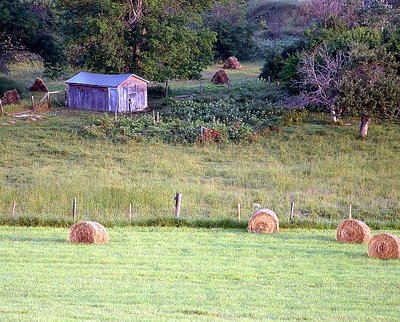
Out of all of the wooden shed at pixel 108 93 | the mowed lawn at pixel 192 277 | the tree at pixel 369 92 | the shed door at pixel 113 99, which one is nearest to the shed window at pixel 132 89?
the wooden shed at pixel 108 93

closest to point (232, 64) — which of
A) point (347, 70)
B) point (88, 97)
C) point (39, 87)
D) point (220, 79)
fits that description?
point (220, 79)

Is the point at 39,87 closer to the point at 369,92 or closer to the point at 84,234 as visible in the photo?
the point at 369,92

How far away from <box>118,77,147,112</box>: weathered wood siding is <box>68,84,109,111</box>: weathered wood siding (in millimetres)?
1101

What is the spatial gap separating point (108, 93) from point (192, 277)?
37439mm

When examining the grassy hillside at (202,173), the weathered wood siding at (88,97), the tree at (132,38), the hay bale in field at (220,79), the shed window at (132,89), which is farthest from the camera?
the hay bale in field at (220,79)

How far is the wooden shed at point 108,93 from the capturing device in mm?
58656

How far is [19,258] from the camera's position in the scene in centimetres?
2481

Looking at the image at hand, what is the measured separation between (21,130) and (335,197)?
22.0 metres

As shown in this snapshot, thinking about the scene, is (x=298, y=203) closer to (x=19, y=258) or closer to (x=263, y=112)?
(x=19, y=258)

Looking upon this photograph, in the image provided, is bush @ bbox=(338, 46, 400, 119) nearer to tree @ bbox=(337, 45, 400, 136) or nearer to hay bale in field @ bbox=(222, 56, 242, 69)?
tree @ bbox=(337, 45, 400, 136)

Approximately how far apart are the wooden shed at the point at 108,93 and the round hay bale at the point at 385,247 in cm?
3489

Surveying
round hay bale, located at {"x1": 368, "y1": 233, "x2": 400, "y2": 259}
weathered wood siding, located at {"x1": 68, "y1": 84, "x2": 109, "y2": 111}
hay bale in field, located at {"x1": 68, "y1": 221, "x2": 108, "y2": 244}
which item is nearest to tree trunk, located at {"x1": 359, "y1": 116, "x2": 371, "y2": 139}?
weathered wood siding, located at {"x1": 68, "y1": 84, "x2": 109, "y2": 111}

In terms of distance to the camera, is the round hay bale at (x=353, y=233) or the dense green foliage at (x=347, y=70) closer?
the round hay bale at (x=353, y=233)

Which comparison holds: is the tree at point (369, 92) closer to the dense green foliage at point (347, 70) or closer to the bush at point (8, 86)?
the dense green foliage at point (347, 70)
